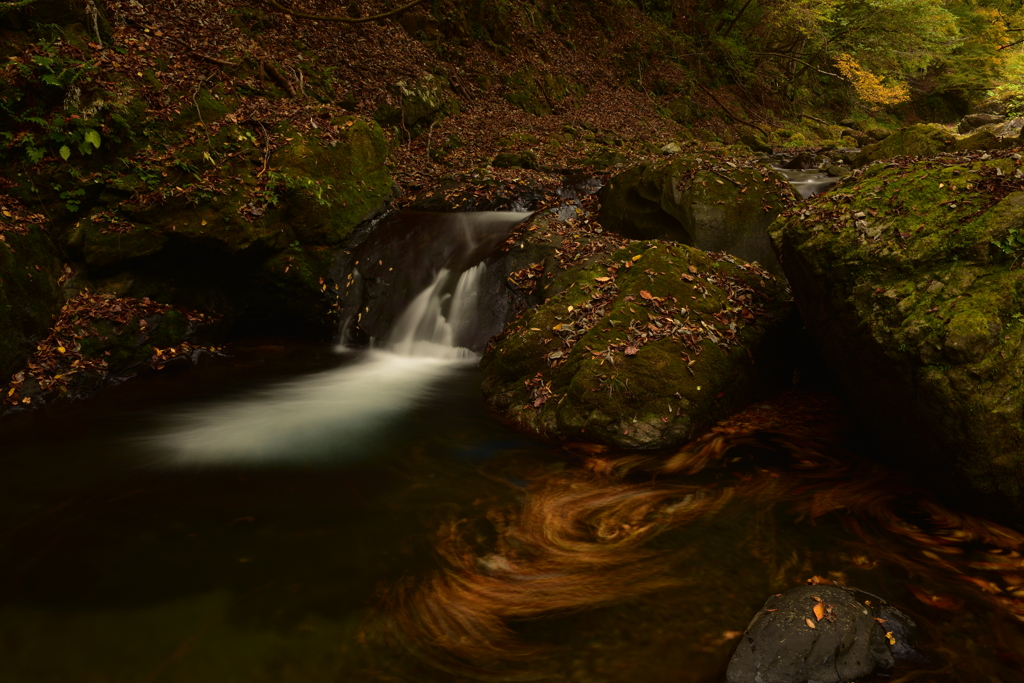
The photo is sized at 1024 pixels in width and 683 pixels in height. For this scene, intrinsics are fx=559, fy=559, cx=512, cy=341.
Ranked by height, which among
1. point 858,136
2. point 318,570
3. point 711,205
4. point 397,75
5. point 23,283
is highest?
point 858,136

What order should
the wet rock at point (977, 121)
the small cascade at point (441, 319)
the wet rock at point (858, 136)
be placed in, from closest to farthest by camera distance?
the small cascade at point (441, 319)
the wet rock at point (977, 121)
the wet rock at point (858, 136)

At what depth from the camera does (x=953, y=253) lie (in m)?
3.96

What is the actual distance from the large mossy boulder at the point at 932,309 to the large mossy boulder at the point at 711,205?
2.49 meters

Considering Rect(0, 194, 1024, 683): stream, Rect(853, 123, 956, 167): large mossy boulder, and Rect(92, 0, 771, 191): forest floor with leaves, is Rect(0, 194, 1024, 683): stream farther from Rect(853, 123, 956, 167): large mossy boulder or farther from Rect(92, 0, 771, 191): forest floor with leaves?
Rect(853, 123, 956, 167): large mossy boulder

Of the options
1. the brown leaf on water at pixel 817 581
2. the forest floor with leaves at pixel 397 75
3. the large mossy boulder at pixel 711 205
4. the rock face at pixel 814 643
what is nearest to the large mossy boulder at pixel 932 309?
the brown leaf on water at pixel 817 581

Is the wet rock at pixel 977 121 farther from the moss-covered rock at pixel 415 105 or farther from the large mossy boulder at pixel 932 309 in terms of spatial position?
the large mossy boulder at pixel 932 309

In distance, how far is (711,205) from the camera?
7695 mm

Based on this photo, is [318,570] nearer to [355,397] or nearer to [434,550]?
[434,550]

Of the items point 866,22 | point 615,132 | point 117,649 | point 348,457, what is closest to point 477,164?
point 615,132

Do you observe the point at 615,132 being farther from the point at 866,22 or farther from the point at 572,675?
the point at 572,675

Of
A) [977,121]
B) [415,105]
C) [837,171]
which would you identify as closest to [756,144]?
[977,121]

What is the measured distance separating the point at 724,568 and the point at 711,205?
18.3ft

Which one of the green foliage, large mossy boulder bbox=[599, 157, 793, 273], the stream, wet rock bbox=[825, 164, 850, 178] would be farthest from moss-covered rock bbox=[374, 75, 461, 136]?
wet rock bbox=[825, 164, 850, 178]

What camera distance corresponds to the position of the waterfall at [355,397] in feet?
17.1
